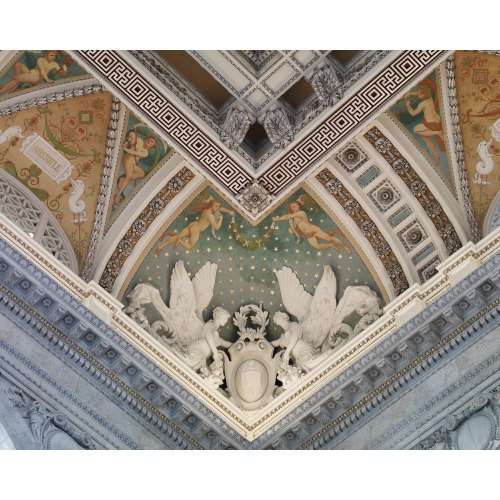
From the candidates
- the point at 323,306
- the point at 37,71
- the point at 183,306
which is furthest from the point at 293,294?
the point at 37,71

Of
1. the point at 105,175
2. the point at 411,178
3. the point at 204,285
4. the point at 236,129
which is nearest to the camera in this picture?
the point at 236,129

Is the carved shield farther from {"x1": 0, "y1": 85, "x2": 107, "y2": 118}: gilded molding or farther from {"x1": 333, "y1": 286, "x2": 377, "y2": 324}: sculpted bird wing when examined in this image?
{"x1": 0, "y1": 85, "x2": 107, "y2": 118}: gilded molding

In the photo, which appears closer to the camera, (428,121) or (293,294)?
(428,121)

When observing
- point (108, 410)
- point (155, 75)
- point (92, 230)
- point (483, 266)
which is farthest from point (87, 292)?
point (483, 266)

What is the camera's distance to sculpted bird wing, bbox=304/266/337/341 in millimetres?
14406

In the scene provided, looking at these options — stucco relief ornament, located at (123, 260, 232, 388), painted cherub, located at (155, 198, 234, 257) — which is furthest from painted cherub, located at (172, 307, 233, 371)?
painted cherub, located at (155, 198, 234, 257)

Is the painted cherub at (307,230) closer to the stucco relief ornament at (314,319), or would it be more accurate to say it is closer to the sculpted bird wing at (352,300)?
the stucco relief ornament at (314,319)

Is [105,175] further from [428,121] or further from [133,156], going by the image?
[428,121]

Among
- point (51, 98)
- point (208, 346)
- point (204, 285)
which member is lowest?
point (208, 346)

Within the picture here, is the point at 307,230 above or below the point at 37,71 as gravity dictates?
below

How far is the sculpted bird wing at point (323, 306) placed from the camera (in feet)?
47.3

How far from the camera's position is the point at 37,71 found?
13922 millimetres

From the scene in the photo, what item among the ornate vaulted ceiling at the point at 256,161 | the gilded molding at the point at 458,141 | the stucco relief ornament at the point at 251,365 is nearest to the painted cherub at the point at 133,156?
the ornate vaulted ceiling at the point at 256,161

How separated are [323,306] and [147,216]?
268 centimetres
